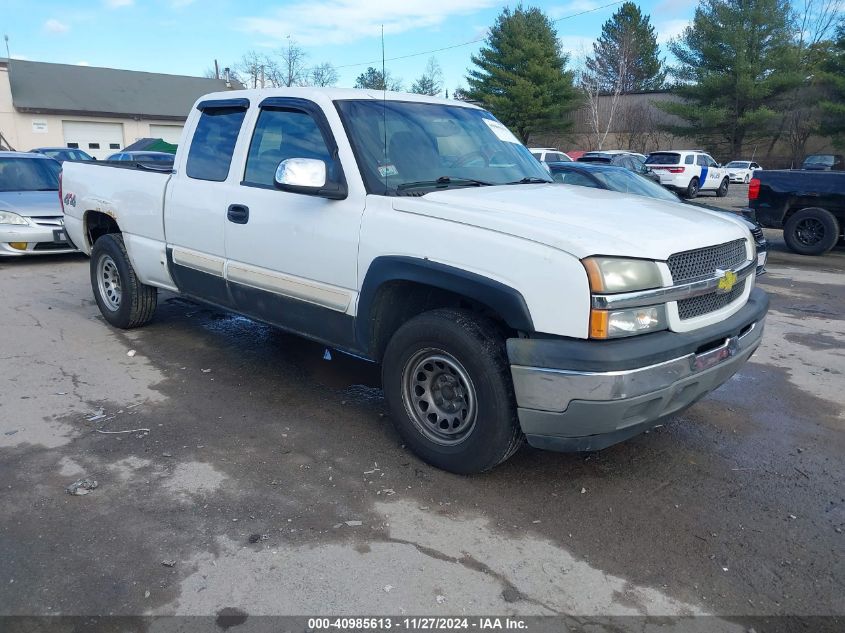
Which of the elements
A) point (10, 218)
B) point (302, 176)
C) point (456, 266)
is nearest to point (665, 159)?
point (10, 218)

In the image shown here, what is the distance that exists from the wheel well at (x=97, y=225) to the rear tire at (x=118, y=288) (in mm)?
195

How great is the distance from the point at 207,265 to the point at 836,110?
39041 millimetres

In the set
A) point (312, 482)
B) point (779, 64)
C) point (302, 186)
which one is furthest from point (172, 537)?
point (779, 64)

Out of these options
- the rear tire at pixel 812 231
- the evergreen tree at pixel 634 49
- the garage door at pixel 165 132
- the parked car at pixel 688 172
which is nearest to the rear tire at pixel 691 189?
the parked car at pixel 688 172

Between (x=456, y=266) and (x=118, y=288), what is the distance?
4.26m

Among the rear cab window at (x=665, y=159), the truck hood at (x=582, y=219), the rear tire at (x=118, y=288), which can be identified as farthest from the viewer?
the rear cab window at (x=665, y=159)

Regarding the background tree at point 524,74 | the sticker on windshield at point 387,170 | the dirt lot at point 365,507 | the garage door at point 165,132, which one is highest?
the background tree at point 524,74

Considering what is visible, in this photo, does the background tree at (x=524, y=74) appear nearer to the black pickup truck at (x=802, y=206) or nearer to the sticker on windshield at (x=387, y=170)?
the black pickup truck at (x=802, y=206)

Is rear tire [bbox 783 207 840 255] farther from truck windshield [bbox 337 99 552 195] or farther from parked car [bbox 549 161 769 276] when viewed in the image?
truck windshield [bbox 337 99 552 195]

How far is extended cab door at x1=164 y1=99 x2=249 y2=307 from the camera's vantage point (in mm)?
4895

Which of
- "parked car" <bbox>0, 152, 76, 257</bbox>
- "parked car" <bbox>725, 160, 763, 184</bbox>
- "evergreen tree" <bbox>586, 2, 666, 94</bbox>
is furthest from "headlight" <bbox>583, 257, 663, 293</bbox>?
"evergreen tree" <bbox>586, 2, 666, 94</bbox>

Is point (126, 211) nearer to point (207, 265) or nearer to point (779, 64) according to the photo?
point (207, 265)

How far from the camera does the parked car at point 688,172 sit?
26.7 meters

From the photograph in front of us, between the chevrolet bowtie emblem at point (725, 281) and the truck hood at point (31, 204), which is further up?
the chevrolet bowtie emblem at point (725, 281)
